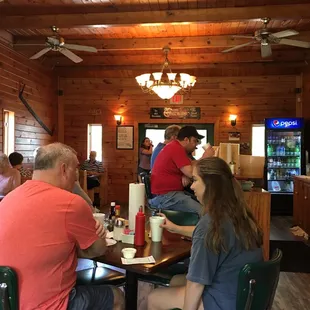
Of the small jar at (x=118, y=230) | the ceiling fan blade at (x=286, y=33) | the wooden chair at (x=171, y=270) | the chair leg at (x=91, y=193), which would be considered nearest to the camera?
the small jar at (x=118, y=230)

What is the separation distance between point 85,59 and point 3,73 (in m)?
2.11

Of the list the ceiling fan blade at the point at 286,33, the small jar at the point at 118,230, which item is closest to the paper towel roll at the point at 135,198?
the small jar at the point at 118,230

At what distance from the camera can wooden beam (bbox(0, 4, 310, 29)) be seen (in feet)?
16.5

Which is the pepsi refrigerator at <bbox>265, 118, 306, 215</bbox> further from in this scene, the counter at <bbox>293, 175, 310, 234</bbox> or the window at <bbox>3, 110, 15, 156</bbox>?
the window at <bbox>3, 110, 15, 156</bbox>

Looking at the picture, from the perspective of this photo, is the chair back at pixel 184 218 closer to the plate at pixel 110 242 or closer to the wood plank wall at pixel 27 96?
the plate at pixel 110 242

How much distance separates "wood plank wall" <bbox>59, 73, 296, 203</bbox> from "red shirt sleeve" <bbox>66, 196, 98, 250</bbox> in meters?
7.28

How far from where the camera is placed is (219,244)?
5.11 ft

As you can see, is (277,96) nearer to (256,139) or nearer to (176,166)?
(256,139)

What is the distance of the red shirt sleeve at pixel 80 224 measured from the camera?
158 centimetres

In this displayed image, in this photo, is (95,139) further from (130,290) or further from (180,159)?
(130,290)

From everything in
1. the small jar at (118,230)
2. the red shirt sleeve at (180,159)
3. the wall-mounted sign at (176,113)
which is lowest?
the small jar at (118,230)

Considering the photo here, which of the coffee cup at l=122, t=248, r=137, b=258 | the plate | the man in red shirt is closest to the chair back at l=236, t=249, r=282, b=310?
the coffee cup at l=122, t=248, r=137, b=258

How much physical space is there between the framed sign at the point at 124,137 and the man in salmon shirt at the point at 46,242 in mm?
7268

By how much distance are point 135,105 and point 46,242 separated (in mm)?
7572
